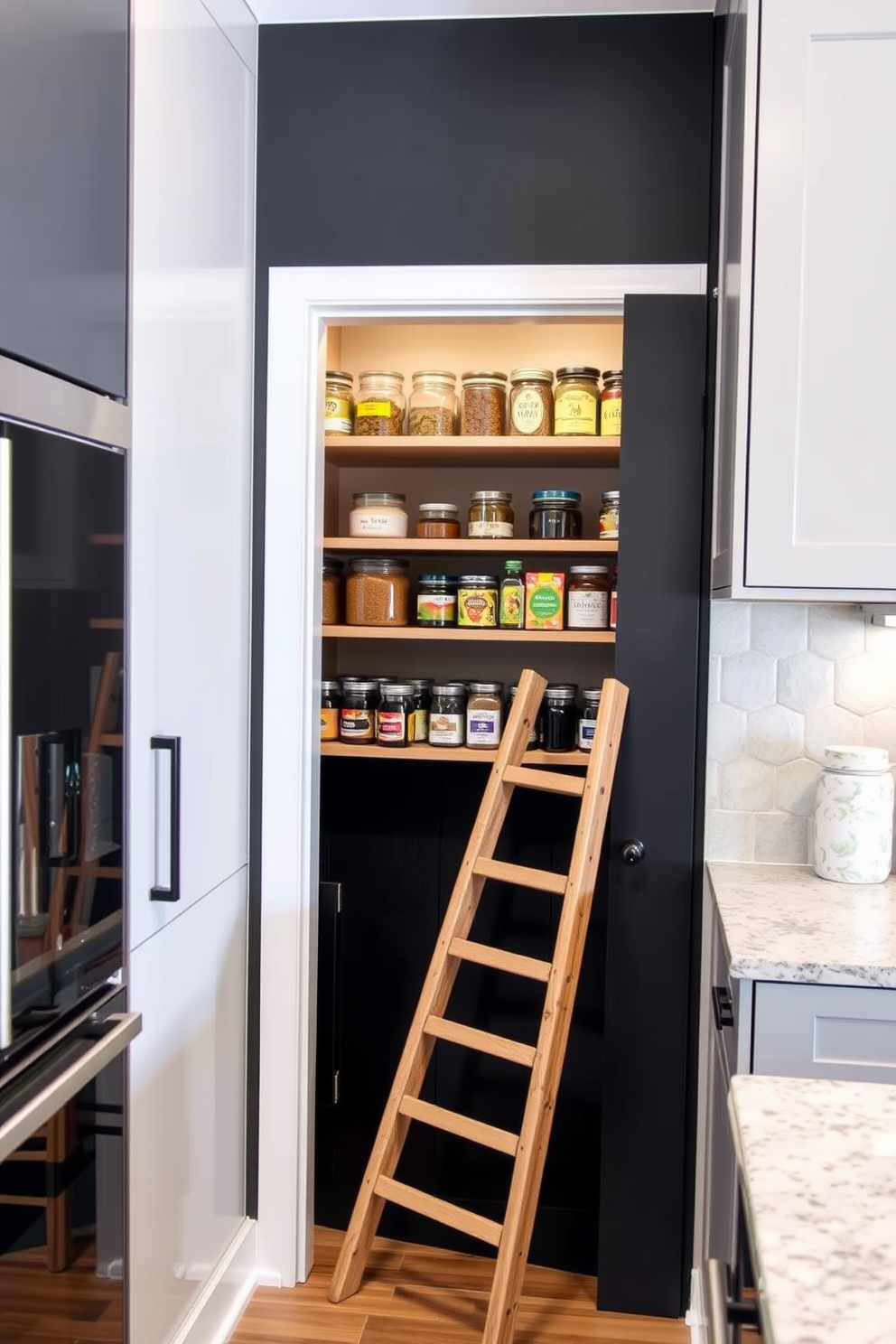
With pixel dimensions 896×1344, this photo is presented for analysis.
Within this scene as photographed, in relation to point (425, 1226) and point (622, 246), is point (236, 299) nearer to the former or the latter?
point (622, 246)

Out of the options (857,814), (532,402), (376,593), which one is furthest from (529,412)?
(857,814)

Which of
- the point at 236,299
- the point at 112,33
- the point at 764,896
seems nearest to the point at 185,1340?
the point at 764,896

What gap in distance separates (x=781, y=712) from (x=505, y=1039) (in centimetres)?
81

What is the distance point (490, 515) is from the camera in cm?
250

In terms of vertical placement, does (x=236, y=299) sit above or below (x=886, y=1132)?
above

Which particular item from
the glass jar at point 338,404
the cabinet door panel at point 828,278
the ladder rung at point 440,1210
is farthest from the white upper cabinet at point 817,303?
the ladder rung at point 440,1210

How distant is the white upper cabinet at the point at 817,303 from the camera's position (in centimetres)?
174

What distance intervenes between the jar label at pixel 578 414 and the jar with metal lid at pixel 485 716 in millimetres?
572

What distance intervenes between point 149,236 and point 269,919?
50.2 inches

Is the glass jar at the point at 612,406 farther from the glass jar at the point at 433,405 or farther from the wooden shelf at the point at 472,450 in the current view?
the glass jar at the point at 433,405

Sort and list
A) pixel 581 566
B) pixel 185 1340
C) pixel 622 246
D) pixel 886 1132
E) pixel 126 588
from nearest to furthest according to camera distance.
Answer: pixel 886 1132 → pixel 126 588 → pixel 185 1340 → pixel 622 246 → pixel 581 566

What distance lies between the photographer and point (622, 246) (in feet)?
6.98

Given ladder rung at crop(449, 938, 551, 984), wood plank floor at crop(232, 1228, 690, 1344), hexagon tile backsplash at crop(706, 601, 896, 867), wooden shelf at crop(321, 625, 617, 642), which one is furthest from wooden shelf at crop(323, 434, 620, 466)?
wood plank floor at crop(232, 1228, 690, 1344)

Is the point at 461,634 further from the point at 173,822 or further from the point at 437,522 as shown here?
the point at 173,822
